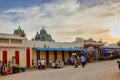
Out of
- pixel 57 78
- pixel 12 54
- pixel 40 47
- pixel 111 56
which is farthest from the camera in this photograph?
pixel 111 56

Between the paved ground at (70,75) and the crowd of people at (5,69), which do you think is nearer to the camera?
the paved ground at (70,75)

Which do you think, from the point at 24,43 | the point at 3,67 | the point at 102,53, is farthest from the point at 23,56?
the point at 102,53

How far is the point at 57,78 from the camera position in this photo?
83.3 ft

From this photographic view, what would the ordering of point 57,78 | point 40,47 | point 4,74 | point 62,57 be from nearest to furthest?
1. point 57,78
2. point 4,74
3. point 40,47
4. point 62,57

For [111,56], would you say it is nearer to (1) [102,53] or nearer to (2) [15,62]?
(1) [102,53]

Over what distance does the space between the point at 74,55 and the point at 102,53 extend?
12.6 meters

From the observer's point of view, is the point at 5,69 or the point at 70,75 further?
the point at 5,69

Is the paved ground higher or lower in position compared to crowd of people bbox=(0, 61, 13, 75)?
lower

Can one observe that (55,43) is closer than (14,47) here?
No

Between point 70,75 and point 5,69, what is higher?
point 5,69

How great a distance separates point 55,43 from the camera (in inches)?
1880

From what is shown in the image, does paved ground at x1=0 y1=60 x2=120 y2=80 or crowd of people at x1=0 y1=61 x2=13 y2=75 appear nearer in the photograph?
paved ground at x1=0 y1=60 x2=120 y2=80

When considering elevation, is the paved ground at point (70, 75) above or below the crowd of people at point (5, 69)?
below

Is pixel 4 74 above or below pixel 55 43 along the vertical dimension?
below
